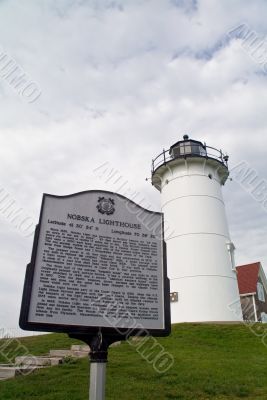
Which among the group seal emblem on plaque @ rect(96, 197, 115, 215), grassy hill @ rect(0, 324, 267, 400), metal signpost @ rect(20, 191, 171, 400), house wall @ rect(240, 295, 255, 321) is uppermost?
house wall @ rect(240, 295, 255, 321)

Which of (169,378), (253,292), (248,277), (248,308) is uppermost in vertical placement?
(248,277)

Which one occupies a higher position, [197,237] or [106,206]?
[197,237]

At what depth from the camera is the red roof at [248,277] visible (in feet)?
108

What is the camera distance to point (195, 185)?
81.4ft

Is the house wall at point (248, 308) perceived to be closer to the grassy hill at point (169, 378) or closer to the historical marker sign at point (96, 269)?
the grassy hill at point (169, 378)

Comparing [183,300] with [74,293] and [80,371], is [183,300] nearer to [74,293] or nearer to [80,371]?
[80,371]

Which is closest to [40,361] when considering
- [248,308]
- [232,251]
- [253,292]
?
[232,251]

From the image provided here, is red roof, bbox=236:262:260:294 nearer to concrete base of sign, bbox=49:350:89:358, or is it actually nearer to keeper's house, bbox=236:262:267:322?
keeper's house, bbox=236:262:267:322

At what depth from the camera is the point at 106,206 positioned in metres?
6.78

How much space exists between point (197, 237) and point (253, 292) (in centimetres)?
1325

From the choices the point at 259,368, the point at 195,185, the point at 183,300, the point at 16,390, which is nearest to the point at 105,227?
the point at 16,390

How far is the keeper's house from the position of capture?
→ 104ft

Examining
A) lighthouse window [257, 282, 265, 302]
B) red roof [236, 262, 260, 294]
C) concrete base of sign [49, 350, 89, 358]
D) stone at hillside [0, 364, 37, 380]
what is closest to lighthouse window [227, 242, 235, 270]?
red roof [236, 262, 260, 294]

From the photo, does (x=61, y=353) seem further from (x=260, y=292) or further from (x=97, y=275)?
(x=260, y=292)
